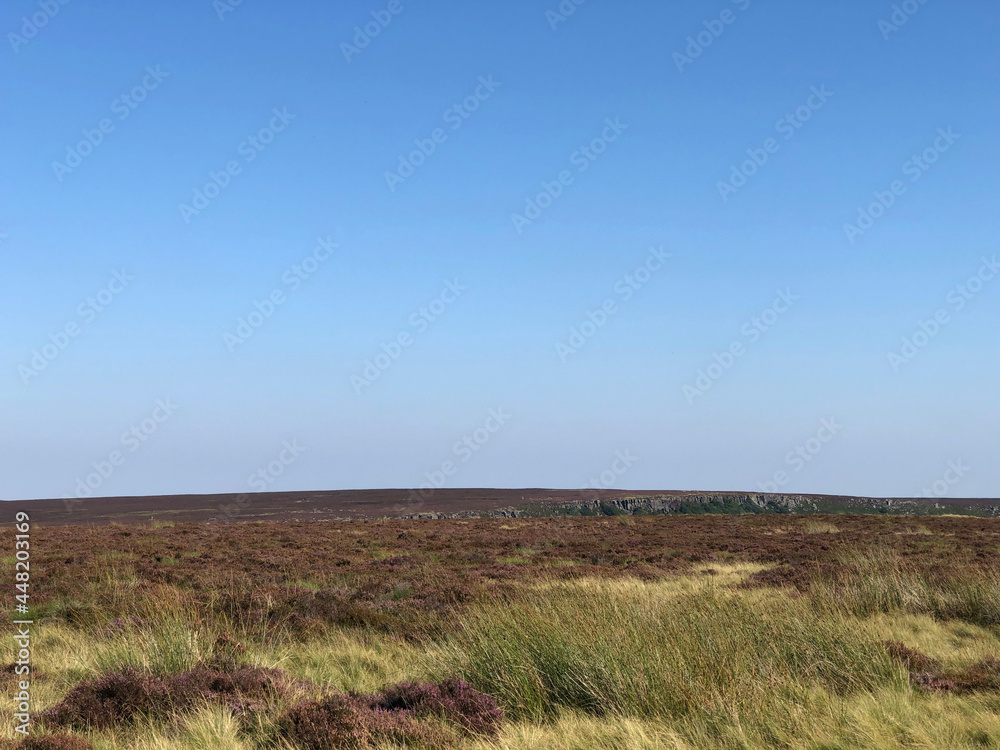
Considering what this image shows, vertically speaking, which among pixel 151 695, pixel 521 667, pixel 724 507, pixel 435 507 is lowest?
pixel 435 507

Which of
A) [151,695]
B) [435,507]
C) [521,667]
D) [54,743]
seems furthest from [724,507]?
[54,743]

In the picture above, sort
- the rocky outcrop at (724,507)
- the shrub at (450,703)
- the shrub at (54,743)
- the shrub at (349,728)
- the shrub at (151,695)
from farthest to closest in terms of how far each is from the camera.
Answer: the rocky outcrop at (724,507)
the shrub at (151,695)
the shrub at (450,703)
the shrub at (349,728)
the shrub at (54,743)

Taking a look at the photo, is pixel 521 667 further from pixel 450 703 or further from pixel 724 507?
pixel 724 507

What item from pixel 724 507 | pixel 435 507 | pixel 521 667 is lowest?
pixel 435 507

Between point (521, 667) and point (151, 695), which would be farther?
point (521, 667)

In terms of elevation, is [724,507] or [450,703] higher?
[450,703]

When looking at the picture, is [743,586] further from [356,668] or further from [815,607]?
[356,668]

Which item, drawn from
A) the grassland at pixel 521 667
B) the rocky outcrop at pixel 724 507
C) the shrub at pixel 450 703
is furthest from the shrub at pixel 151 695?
the rocky outcrop at pixel 724 507

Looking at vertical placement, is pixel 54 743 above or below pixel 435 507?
above

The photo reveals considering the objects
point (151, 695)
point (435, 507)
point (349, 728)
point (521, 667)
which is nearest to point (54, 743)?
point (151, 695)

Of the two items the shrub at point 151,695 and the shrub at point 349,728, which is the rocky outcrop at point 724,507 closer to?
the shrub at point 151,695

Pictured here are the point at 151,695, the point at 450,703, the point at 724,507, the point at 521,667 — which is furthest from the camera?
the point at 724,507

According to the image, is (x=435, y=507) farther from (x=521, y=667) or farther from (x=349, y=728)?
(x=349, y=728)

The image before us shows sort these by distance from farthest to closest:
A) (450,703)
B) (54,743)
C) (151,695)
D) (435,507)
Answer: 1. (435,507)
2. (151,695)
3. (450,703)
4. (54,743)
